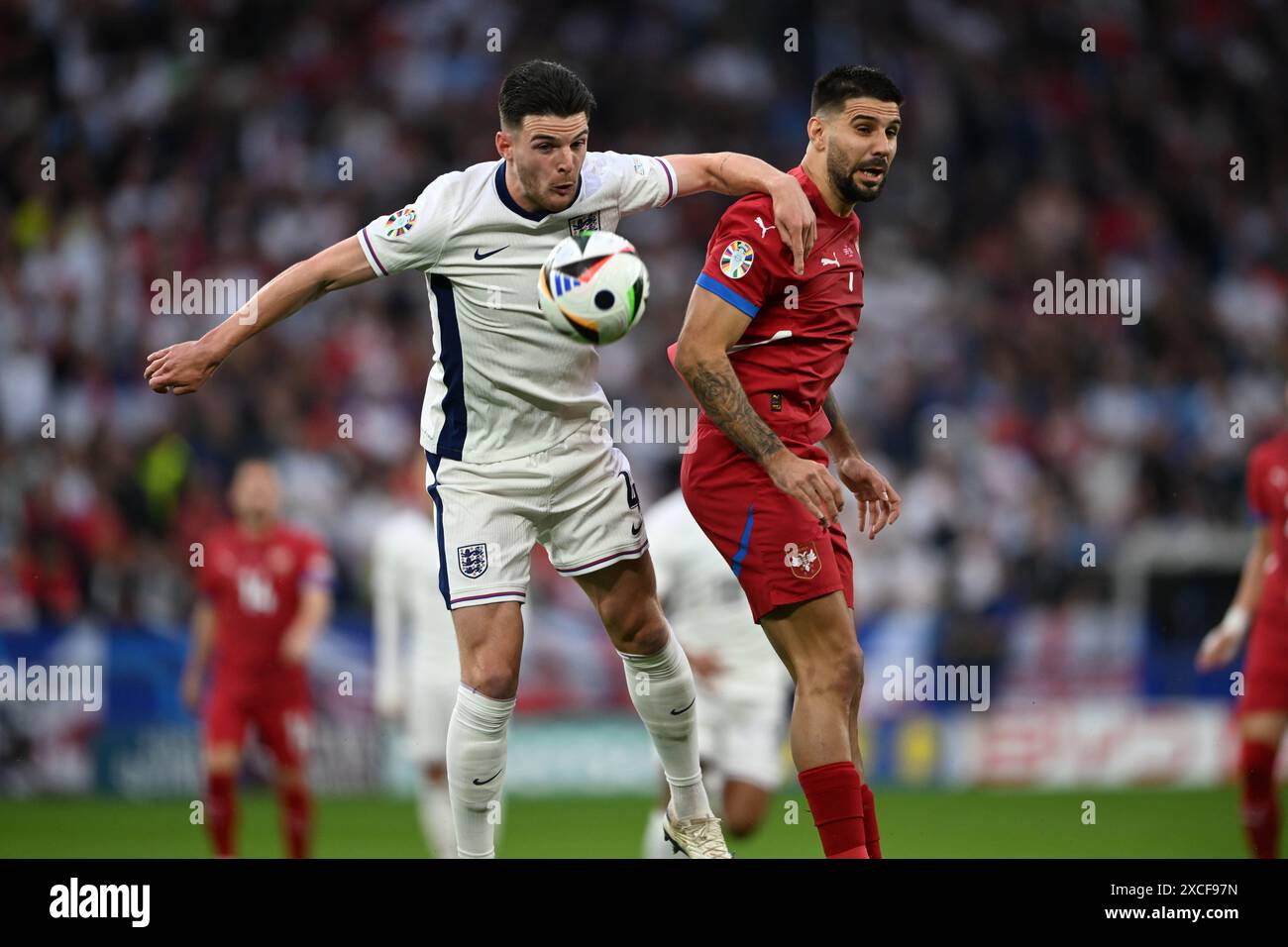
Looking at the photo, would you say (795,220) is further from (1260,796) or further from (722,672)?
(1260,796)

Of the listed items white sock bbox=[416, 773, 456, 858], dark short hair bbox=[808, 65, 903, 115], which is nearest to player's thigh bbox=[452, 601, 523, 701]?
dark short hair bbox=[808, 65, 903, 115]

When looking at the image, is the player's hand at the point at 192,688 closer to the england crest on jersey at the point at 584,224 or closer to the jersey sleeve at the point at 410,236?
the jersey sleeve at the point at 410,236

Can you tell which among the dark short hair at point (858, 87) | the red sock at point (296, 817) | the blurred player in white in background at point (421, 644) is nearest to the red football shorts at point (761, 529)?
the dark short hair at point (858, 87)

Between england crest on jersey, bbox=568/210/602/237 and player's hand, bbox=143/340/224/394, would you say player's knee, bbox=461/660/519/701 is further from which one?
england crest on jersey, bbox=568/210/602/237

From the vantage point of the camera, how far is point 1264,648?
783 centimetres

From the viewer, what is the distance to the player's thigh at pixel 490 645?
4.99 m

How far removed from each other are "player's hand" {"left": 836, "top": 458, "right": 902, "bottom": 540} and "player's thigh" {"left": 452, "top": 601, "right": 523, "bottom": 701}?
1251 millimetres

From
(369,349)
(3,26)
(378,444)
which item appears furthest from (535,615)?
(3,26)

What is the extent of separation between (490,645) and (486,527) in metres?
0.39

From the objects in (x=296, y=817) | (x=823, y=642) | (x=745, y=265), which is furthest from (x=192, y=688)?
(x=745, y=265)

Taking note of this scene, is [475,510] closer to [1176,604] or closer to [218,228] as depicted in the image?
[1176,604]

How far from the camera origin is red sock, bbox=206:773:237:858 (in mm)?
9094

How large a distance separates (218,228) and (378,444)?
110 inches

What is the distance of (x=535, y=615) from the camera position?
12172 mm
